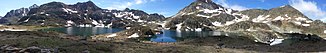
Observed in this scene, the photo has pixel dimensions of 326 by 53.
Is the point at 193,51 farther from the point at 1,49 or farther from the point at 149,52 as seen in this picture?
the point at 1,49

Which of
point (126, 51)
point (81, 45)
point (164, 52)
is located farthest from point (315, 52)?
point (81, 45)

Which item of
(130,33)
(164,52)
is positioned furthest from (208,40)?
(130,33)

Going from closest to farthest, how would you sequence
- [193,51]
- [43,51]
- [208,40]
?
[43,51] → [193,51] → [208,40]

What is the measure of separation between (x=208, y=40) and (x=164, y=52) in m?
50.2

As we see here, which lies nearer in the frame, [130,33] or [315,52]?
[315,52]

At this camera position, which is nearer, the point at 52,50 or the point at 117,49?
the point at 52,50

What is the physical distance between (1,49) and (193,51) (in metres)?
23.8

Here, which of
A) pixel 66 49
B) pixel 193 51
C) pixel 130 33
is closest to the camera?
pixel 66 49

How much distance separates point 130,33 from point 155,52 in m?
114

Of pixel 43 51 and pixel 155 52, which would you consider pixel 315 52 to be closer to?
pixel 155 52

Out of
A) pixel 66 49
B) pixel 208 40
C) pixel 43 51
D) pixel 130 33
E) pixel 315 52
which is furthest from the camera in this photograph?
pixel 130 33

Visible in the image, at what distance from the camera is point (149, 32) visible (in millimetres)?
187875

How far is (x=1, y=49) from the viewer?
1654 inches

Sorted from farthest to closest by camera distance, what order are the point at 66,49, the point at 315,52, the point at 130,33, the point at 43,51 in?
the point at 130,33, the point at 315,52, the point at 66,49, the point at 43,51
